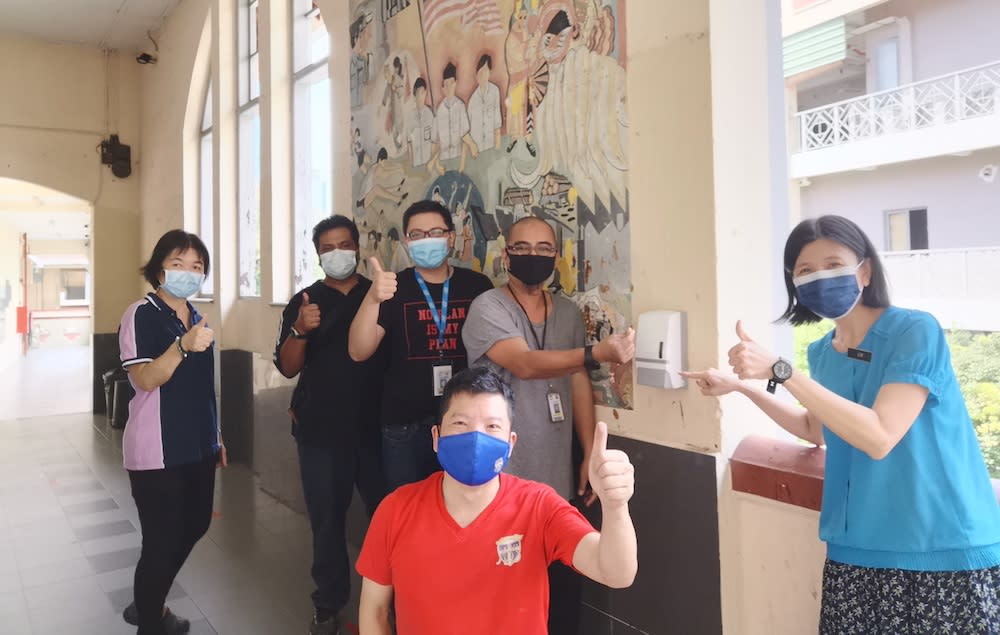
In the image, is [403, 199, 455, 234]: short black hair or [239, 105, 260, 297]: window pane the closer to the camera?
[403, 199, 455, 234]: short black hair

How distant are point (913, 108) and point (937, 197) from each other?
0.24 m

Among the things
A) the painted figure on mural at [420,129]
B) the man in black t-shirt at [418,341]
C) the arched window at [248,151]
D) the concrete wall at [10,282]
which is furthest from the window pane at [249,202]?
the concrete wall at [10,282]

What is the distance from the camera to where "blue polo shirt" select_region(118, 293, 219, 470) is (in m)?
2.44

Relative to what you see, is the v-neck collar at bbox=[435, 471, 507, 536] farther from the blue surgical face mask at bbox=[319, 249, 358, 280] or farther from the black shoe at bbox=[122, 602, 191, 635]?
the black shoe at bbox=[122, 602, 191, 635]

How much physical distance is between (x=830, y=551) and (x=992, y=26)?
1.30 m

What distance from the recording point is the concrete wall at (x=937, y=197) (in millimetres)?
1616

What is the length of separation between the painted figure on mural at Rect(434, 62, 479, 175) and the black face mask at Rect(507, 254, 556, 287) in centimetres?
84

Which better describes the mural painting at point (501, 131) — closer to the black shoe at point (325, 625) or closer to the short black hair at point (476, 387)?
the short black hair at point (476, 387)

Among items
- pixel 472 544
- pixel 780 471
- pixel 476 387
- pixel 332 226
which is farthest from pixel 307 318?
pixel 780 471

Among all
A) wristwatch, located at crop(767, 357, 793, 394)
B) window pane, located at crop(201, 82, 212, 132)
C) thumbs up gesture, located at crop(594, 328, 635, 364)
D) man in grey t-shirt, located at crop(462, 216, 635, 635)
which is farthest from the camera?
window pane, located at crop(201, 82, 212, 132)

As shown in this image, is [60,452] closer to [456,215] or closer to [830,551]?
[456,215]

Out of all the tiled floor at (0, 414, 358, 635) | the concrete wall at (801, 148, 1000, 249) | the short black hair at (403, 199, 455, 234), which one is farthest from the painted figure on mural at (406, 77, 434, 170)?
the tiled floor at (0, 414, 358, 635)

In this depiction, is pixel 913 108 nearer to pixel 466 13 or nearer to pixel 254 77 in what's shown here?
pixel 466 13

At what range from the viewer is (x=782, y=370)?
1.29m
